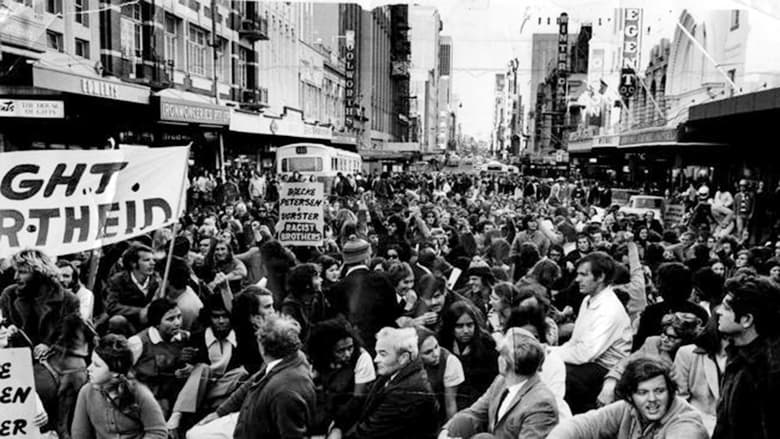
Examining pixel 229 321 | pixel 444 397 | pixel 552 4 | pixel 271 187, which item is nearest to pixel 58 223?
pixel 229 321

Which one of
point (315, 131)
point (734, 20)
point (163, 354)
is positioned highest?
point (734, 20)

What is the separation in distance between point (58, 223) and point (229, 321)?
150 centimetres

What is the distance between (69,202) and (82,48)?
15.1m

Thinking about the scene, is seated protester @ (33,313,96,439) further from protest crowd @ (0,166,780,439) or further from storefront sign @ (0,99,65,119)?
storefront sign @ (0,99,65,119)

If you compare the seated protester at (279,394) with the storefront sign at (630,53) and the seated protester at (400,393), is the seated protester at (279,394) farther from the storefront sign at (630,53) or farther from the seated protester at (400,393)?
the storefront sign at (630,53)

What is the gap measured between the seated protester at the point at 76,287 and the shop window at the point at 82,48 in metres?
13.5

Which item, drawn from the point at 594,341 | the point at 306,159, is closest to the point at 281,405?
the point at 594,341

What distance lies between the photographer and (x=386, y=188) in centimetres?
2100

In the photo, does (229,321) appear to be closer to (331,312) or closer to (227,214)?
(331,312)

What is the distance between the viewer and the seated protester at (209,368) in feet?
17.6

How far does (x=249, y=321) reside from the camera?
5.55 m


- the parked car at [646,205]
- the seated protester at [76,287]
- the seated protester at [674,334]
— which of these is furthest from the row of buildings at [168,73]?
the parked car at [646,205]

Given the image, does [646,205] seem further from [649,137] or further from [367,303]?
[367,303]

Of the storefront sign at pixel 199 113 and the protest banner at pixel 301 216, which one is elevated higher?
the storefront sign at pixel 199 113
